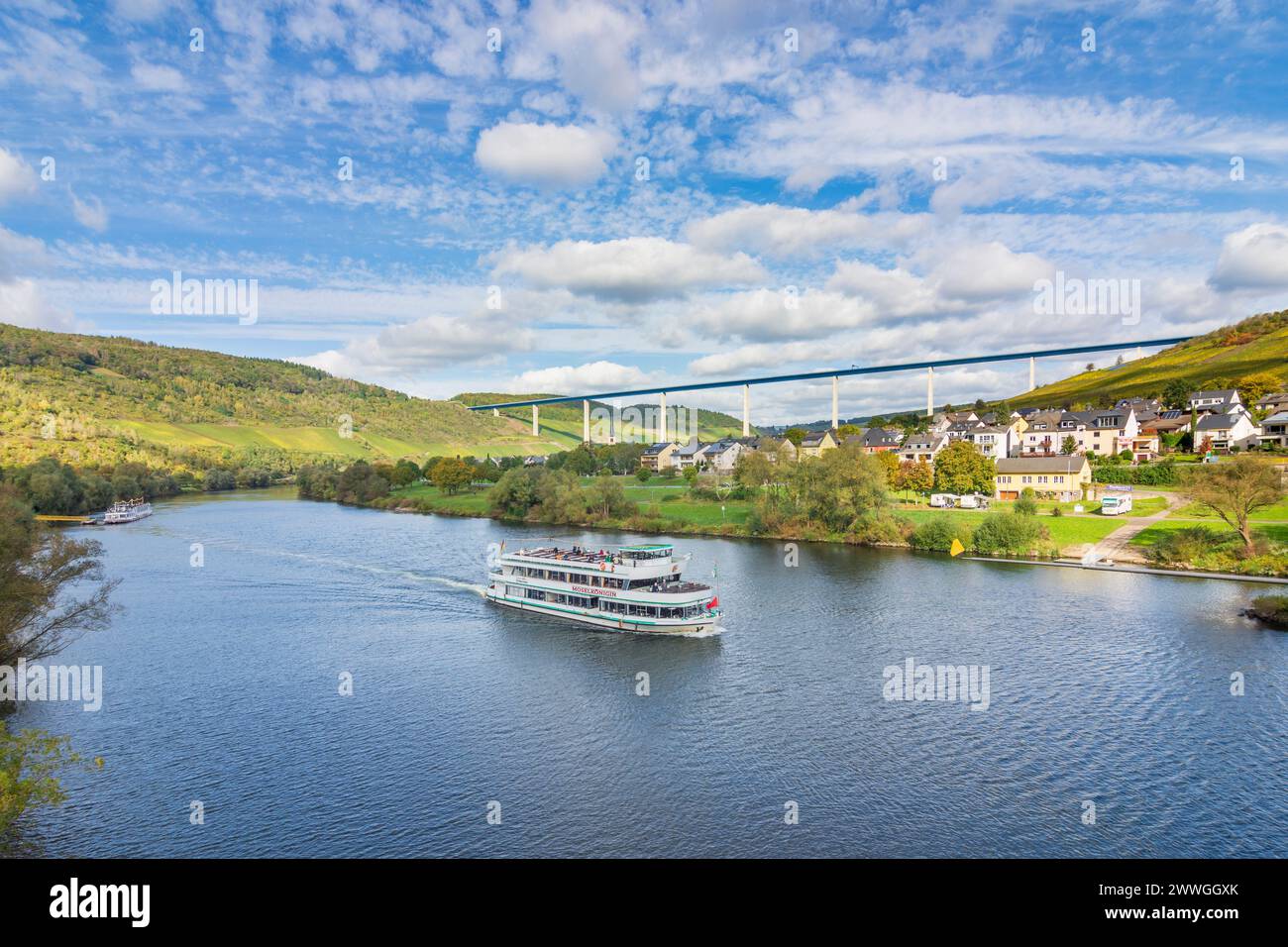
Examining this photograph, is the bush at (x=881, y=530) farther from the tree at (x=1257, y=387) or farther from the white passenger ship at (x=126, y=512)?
the white passenger ship at (x=126, y=512)

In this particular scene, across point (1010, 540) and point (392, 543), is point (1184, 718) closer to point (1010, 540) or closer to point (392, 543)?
point (1010, 540)

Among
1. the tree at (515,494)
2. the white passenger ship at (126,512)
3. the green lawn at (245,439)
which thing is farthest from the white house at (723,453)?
the white passenger ship at (126,512)

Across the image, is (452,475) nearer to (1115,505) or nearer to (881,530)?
(881,530)

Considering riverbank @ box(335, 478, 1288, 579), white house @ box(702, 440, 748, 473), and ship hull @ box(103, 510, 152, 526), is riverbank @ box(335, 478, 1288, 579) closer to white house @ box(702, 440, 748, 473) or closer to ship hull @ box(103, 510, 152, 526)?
white house @ box(702, 440, 748, 473)

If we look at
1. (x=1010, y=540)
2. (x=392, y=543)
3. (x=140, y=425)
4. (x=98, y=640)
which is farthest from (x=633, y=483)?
(x=140, y=425)

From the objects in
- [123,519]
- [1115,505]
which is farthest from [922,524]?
[123,519]
